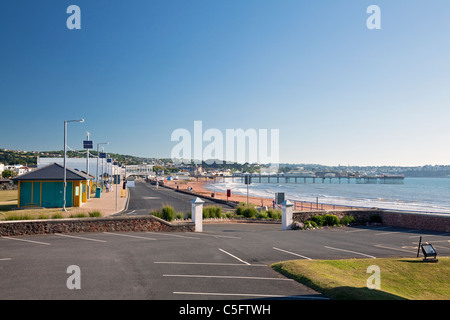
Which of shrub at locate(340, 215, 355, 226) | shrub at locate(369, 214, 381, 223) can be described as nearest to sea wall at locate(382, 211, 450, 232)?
shrub at locate(369, 214, 381, 223)

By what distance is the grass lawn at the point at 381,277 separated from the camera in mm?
A: 7965

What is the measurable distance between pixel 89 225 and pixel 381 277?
14.3 metres

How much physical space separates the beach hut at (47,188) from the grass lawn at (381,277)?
27421 mm

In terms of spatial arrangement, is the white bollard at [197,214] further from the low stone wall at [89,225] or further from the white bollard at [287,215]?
the white bollard at [287,215]

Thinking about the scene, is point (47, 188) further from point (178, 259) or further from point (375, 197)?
point (375, 197)

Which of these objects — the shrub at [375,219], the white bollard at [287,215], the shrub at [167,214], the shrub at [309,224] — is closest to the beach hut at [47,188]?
the shrub at [167,214]

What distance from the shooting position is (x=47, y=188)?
3145 cm

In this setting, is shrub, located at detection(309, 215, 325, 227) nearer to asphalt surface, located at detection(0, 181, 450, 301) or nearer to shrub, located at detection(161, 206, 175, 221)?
asphalt surface, located at detection(0, 181, 450, 301)

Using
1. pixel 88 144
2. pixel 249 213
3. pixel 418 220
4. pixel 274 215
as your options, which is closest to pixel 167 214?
pixel 249 213

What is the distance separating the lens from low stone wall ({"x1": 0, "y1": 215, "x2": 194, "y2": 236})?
15.9 metres

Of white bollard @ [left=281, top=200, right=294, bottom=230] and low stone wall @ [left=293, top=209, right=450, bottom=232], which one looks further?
white bollard @ [left=281, top=200, right=294, bottom=230]

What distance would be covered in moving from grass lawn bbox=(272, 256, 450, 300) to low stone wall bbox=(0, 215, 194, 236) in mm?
9207
